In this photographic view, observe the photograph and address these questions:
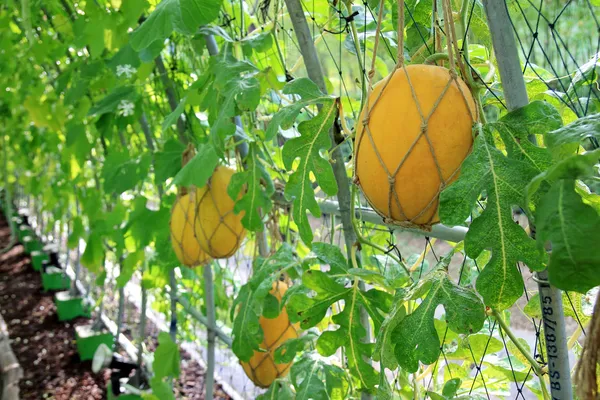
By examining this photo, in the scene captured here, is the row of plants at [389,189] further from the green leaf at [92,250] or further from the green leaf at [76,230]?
A: the green leaf at [76,230]

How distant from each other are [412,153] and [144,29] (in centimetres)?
52

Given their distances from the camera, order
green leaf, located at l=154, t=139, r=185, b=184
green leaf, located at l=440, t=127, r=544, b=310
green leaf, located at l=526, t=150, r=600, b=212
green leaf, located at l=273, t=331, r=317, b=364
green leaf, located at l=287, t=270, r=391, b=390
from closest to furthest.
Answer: green leaf, located at l=526, t=150, r=600, b=212 → green leaf, located at l=440, t=127, r=544, b=310 → green leaf, located at l=287, t=270, r=391, b=390 → green leaf, located at l=273, t=331, r=317, b=364 → green leaf, located at l=154, t=139, r=185, b=184

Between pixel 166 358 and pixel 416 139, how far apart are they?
1.72m

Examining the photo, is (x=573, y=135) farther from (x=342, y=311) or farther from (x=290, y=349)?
(x=290, y=349)

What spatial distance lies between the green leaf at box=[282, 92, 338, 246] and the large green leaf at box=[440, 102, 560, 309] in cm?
33

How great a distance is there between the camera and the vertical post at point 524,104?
779mm

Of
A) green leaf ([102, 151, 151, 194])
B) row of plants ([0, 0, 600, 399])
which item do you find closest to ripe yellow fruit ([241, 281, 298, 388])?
row of plants ([0, 0, 600, 399])

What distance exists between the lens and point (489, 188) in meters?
0.71

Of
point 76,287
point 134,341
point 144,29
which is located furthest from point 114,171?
point 76,287

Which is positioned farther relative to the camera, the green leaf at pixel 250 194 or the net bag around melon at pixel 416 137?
the green leaf at pixel 250 194

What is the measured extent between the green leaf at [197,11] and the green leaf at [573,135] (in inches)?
23.7

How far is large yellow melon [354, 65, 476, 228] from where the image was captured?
794 mm

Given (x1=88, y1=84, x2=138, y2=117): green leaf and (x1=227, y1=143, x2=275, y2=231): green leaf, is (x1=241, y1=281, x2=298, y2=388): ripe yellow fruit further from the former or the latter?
(x1=88, y1=84, x2=138, y2=117): green leaf

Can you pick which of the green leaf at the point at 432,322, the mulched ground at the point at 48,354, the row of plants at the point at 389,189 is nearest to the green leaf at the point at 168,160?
the row of plants at the point at 389,189
